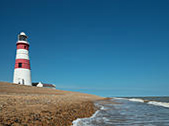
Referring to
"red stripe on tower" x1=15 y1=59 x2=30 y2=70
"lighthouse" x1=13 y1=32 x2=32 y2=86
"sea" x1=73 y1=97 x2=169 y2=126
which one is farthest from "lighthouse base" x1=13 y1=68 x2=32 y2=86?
"sea" x1=73 y1=97 x2=169 y2=126

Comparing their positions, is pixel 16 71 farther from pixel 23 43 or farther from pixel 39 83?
pixel 39 83

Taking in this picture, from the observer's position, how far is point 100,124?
693 centimetres

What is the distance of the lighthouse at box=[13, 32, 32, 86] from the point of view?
31125mm

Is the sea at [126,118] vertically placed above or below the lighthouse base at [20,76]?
below

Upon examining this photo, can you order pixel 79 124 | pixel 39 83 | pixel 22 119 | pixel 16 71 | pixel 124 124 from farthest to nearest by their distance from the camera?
pixel 39 83 < pixel 16 71 < pixel 124 124 < pixel 79 124 < pixel 22 119

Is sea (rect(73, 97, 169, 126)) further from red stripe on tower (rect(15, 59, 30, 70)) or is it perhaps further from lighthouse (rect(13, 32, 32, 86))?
red stripe on tower (rect(15, 59, 30, 70))

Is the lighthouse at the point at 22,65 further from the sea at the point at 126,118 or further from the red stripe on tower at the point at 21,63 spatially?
the sea at the point at 126,118

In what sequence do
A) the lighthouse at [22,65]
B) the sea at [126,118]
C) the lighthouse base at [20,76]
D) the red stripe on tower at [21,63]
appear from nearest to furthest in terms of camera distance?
the sea at [126,118] < the lighthouse base at [20,76] < the lighthouse at [22,65] < the red stripe on tower at [21,63]

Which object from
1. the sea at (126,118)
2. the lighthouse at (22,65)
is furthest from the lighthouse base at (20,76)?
the sea at (126,118)

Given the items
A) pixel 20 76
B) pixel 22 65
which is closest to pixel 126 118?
pixel 20 76

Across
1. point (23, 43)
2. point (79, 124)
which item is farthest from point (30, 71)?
point (79, 124)

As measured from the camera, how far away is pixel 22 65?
3145 centimetres

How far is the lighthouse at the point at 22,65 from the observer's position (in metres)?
31.1

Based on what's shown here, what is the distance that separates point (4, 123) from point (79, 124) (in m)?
3.13
